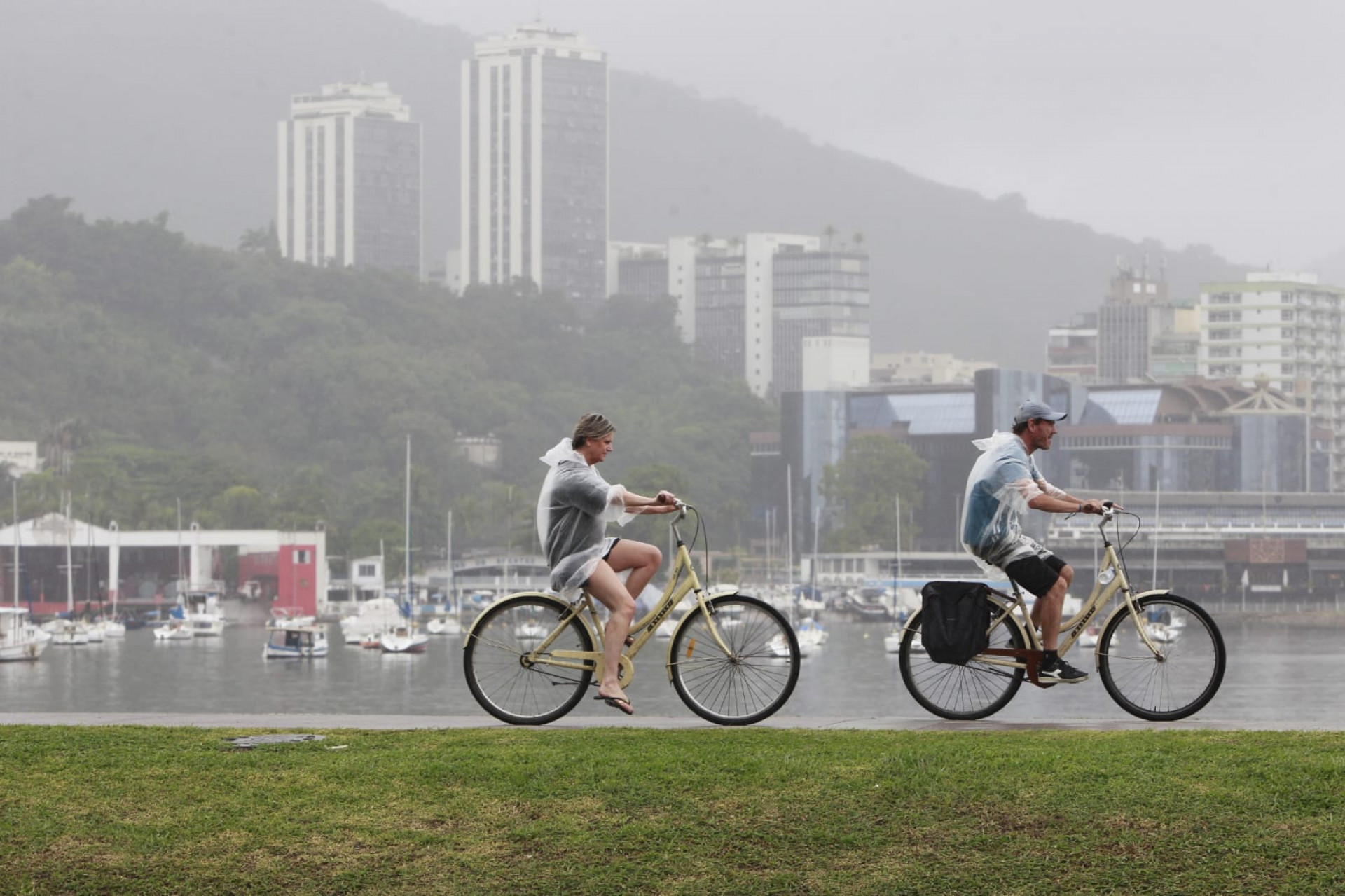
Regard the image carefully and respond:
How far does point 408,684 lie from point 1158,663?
60.6m

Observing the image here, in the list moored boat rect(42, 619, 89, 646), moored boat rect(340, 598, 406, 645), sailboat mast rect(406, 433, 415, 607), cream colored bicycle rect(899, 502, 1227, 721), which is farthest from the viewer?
sailboat mast rect(406, 433, 415, 607)

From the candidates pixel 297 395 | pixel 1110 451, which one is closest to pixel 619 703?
pixel 1110 451

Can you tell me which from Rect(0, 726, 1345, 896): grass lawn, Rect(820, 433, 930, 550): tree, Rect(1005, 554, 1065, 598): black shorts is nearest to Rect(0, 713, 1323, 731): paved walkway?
Rect(1005, 554, 1065, 598): black shorts

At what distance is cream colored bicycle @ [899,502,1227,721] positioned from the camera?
10.2 meters

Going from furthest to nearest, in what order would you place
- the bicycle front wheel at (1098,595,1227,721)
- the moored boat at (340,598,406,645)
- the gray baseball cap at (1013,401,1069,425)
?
the moored boat at (340,598,406,645) < the gray baseball cap at (1013,401,1069,425) < the bicycle front wheel at (1098,595,1227,721)

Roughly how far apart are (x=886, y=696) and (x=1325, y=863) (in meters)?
56.7

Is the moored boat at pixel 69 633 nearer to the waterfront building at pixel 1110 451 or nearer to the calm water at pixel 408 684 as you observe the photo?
the calm water at pixel 408 684

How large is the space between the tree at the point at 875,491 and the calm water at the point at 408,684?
43281mm

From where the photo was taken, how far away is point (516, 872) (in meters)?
7.41

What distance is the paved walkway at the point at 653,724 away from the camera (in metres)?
9.99

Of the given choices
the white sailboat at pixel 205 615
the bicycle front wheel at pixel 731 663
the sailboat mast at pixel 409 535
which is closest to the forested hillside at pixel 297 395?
the sailboat mast at pixel 409 535

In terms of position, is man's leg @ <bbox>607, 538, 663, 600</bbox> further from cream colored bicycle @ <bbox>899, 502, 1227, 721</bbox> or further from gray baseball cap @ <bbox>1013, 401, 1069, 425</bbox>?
gray baseball cap @ <bbox>1013, 401, 1069, 425</bbox>

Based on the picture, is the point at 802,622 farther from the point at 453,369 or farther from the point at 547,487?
the point at 547,487

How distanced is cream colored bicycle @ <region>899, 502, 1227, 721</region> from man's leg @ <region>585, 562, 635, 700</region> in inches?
55.6
